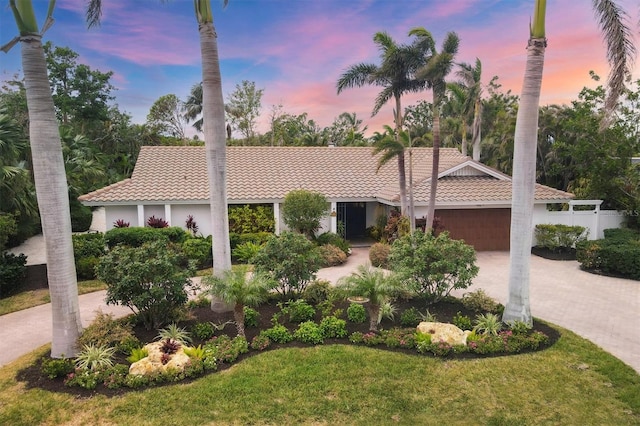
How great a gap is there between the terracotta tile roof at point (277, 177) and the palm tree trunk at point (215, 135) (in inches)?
341

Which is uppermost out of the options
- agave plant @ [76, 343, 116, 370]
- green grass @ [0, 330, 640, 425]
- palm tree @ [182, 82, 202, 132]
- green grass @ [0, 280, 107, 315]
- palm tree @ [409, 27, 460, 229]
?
palm tree @ [182, 82, 202, 132]

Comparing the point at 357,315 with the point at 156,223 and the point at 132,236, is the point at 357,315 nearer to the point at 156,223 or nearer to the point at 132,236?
the point at 132,236

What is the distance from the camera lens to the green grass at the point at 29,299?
1141cm

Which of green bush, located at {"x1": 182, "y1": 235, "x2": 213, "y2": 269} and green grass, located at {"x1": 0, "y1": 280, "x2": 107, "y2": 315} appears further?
green bush, located at {"x1": 182, "y1": 235, "x2": 213, "y2": 269}

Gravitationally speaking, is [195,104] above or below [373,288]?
above

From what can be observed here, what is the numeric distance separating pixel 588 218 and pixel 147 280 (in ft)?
62.3

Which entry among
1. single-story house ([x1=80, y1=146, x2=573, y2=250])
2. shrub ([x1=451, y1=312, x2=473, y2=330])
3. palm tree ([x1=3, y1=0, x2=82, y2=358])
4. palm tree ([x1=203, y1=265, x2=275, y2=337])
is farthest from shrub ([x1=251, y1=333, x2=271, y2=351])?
single-story house ([x1=80, y1=146, x2=573, y2=250])

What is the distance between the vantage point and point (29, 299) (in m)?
12.1

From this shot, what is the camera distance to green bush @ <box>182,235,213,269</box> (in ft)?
51.1

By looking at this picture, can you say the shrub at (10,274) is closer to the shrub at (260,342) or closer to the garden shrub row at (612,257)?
the shrub at (260,342)

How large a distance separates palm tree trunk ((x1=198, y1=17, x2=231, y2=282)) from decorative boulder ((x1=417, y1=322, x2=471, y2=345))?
15.6ft

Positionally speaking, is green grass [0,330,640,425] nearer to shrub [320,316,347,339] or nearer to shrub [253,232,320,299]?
shrub [320,316,347,339]

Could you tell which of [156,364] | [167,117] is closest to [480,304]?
[156,364]

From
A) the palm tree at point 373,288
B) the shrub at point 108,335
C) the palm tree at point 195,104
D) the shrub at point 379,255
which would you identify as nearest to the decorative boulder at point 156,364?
the shrub at point 108,335
